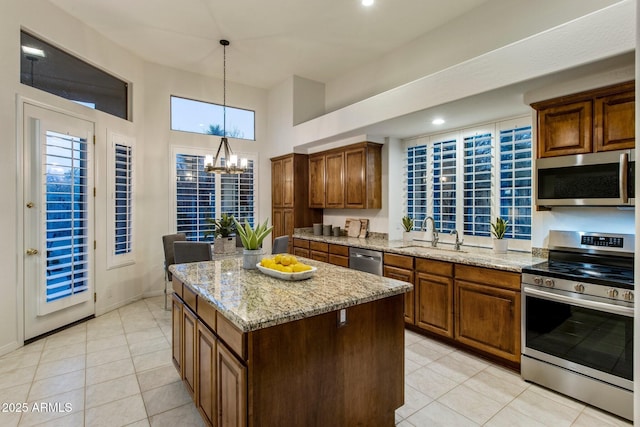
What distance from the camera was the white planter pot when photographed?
4211 millimetres

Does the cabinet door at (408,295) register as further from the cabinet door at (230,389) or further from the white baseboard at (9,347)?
the white baseboard at (9,347)

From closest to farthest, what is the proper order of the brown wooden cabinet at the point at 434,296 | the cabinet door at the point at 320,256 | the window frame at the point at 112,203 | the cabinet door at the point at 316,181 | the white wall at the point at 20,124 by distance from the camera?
the white wall at the point at 20,124 < the brown wooden cabinet at the point at 434,296 < the window frame at the point at 112,203 < the cabinet door at the point at 320,256 < the cabinet door at the point at 316,181

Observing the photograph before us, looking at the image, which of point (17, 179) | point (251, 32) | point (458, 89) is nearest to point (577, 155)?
point (458, 89)

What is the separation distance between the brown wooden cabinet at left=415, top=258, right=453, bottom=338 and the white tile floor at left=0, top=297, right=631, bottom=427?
21 cm

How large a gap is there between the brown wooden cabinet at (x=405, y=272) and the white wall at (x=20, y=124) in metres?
3.86

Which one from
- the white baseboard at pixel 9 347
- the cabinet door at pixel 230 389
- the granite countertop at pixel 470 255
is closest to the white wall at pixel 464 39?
the granite countertop at pixel 470 255

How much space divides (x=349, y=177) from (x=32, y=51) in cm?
409

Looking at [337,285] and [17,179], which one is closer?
[337,285]

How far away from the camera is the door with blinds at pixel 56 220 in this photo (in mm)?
3420

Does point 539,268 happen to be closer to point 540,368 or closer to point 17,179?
point 540,368

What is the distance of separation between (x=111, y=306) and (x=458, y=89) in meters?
5.19

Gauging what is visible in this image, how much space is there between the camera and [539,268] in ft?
8.59

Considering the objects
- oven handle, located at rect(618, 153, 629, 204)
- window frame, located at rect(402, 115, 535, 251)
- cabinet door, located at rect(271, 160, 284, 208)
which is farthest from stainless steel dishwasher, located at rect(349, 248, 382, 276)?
oven handle, located at rect(618, 153, 629, 204)

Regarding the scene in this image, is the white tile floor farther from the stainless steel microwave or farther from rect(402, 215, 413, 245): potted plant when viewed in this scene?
the stainless steel microwave
